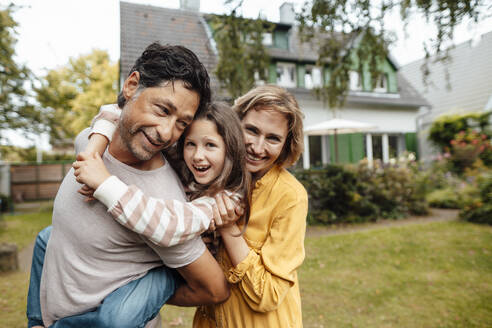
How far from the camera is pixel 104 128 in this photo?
1575 millimetres

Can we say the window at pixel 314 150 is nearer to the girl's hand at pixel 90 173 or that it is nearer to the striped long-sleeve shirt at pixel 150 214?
the striped long-sleeve shirt at pixel 150 214

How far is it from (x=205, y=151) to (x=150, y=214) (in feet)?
1.73

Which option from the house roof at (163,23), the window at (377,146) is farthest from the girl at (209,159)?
the window at (377,146)

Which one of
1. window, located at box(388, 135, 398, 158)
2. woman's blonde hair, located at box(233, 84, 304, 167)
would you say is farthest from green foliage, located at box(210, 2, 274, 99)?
window, located at box(388, 135, 398, 158)

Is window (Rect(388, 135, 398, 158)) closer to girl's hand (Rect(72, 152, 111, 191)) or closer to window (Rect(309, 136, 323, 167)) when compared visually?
window (Rect(309, 136, 323, 167))

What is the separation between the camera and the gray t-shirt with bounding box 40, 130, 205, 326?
Answer: 4.40 ft

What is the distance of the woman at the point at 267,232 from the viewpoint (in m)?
1.54

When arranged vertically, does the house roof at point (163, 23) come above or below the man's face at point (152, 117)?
above

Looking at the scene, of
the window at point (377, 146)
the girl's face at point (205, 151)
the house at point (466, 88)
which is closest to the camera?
the girl's face at point (205, 151)

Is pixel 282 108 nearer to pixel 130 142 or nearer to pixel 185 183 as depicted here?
pixel 185 183

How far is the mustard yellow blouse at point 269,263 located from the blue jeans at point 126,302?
A: 329 millimetres

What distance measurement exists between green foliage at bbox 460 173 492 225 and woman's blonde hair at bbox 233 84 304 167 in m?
8.20

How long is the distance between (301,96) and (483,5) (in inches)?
358

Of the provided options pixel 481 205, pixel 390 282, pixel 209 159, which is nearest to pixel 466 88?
pixel 481 205
